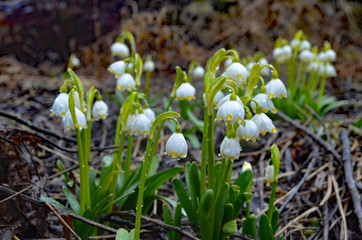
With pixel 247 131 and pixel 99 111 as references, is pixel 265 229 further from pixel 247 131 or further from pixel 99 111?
pixel 99 111

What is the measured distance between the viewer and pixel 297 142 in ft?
9.30

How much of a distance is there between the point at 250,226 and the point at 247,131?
482 mm

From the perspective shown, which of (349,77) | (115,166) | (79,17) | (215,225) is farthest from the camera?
(79,17)

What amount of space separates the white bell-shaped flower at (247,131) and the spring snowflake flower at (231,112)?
0.08 m

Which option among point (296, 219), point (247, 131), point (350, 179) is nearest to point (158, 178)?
point (247, 131)

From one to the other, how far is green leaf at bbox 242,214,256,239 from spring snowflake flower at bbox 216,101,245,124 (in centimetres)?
51

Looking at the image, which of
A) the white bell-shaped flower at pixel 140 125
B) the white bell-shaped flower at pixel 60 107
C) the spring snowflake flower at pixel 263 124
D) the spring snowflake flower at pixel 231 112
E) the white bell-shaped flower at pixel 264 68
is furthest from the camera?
the white bell-shaped flower at pixel 264 68

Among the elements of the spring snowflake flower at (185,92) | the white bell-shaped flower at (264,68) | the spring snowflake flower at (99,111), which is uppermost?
the white bell-shaped flower at (264,68)

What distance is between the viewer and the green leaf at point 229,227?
1582mm

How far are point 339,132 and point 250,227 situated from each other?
148cm

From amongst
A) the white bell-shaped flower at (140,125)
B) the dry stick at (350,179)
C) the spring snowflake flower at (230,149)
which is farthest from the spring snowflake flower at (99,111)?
the dry stick at (350,179)

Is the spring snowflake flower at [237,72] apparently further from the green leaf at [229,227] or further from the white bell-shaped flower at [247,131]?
the green leaf at [229,227]

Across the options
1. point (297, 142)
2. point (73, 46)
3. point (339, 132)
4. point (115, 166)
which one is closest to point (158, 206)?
point (115, 166)

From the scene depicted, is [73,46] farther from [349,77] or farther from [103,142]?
[349,77]
